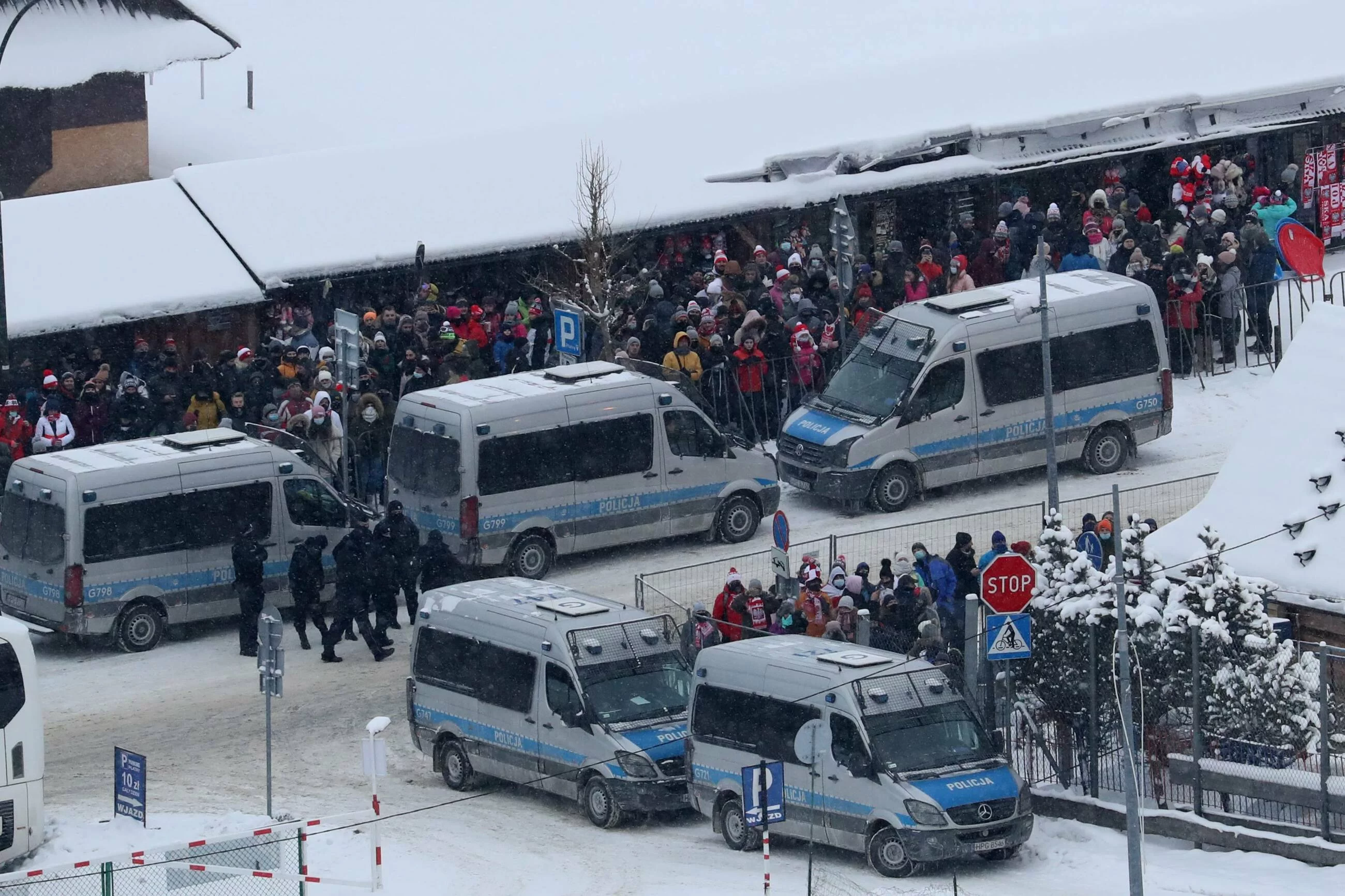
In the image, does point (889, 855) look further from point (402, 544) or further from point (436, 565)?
point (402, 544)

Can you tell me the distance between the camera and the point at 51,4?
36281 millimetres

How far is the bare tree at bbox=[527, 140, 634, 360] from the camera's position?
1225 inches

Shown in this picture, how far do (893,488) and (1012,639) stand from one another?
24.4 feet

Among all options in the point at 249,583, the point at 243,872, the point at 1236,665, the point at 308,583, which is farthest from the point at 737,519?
the point at 243,872

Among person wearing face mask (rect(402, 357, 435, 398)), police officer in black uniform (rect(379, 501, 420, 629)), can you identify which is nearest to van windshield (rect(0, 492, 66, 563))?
police officer in black uniform (rect(379, 501, 420, 629))

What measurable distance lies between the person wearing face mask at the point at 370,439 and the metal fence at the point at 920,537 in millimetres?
4185

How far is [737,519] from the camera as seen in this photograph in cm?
2781

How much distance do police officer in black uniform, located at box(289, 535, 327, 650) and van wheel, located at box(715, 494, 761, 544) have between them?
496cm

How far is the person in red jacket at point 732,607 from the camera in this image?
23297mm

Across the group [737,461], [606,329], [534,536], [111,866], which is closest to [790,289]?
[606,329]

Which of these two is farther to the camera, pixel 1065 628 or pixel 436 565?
pixel 436 565

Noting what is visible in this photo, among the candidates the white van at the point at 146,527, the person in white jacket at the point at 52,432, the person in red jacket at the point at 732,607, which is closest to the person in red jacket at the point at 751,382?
the white van at the point at 146,527

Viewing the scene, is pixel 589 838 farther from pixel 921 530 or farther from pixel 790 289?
pixel 790 289

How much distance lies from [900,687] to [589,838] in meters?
3.06
